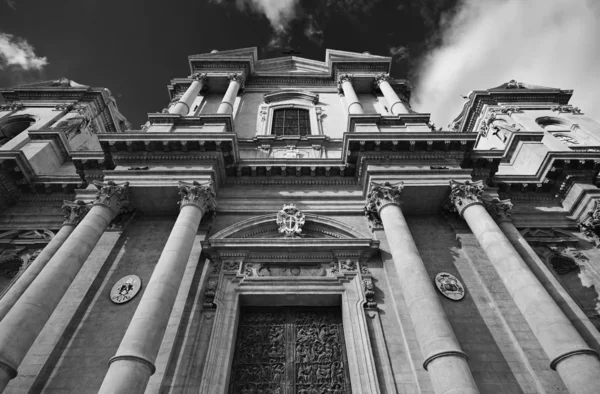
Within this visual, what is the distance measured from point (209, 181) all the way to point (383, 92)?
1115 cm

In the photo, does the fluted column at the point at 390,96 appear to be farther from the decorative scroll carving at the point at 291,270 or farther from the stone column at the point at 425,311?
the decorative scroll carving at the point at 291,270

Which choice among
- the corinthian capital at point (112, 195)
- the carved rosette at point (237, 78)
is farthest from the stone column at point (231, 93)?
the corinthian capital at point (112, 195)

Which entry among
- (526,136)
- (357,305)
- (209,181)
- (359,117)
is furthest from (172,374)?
(526,136)

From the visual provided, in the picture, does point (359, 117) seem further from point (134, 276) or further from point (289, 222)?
point (134, 276)

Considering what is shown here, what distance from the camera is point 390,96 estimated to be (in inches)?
692

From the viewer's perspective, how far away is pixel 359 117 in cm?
1395

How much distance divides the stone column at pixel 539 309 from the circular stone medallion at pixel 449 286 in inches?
49.8

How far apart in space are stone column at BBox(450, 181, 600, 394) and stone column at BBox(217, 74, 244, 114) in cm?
1078

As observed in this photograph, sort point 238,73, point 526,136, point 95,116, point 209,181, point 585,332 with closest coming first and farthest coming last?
point 585,332, point 209,181, point 526,136, point 238,73, point 95,116

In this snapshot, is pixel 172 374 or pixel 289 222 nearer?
pixel 172 374

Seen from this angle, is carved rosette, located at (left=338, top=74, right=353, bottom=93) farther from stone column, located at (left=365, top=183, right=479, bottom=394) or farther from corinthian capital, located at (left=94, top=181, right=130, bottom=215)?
corinthian capital, located at (left=94, top=181, right=130, bottom=215)

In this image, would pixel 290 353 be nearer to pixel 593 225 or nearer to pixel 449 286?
pixel 449 286

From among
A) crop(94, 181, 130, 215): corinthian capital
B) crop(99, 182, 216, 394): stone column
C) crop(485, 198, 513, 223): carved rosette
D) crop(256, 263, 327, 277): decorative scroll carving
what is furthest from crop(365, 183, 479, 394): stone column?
crop(94, 181, 130, 215): corinthian capital

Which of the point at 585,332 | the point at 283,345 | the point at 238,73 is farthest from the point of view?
the point at 238,73
